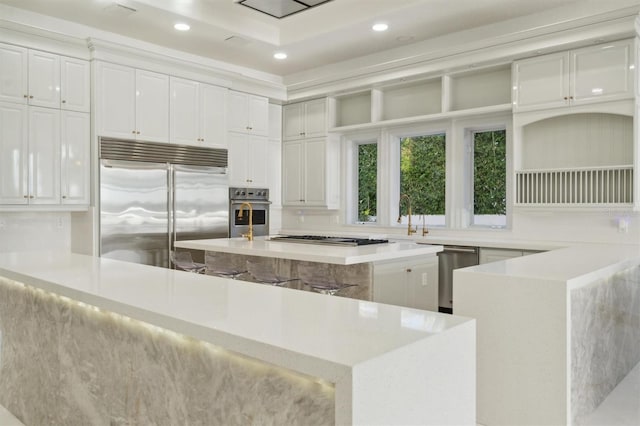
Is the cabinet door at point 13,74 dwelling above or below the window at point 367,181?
above

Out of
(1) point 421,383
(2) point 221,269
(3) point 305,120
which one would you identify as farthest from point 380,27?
(1) point 421,383

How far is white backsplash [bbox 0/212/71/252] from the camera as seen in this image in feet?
15.7

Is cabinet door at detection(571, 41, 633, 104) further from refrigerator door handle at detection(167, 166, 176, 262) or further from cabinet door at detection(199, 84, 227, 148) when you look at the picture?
refrigerator door handle at detection(167, 166, 176, 262)

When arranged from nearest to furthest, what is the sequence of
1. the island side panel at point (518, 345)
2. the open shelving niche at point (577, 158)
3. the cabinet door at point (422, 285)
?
the island side panel at point (518, 345), the cabinet door at point (422, 285), the open shelving niche at point (577, 158)

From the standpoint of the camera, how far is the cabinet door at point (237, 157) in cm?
636

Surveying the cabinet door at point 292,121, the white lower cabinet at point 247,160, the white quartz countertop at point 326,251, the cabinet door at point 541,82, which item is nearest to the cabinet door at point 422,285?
the white quartz countertop at point 326,251

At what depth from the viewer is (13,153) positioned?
454 centimetres

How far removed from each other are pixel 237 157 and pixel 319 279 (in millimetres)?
3227

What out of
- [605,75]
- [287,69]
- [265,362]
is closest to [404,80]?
[287,69]

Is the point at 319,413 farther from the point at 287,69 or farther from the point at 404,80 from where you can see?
the point at 287,69

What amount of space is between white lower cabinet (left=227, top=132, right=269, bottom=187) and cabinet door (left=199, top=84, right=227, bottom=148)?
20 centimetres

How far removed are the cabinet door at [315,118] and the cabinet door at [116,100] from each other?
246 centimetres

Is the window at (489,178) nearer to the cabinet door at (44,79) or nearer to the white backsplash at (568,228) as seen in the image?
the white backsplash at (568,228)

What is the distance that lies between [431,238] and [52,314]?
398cm
